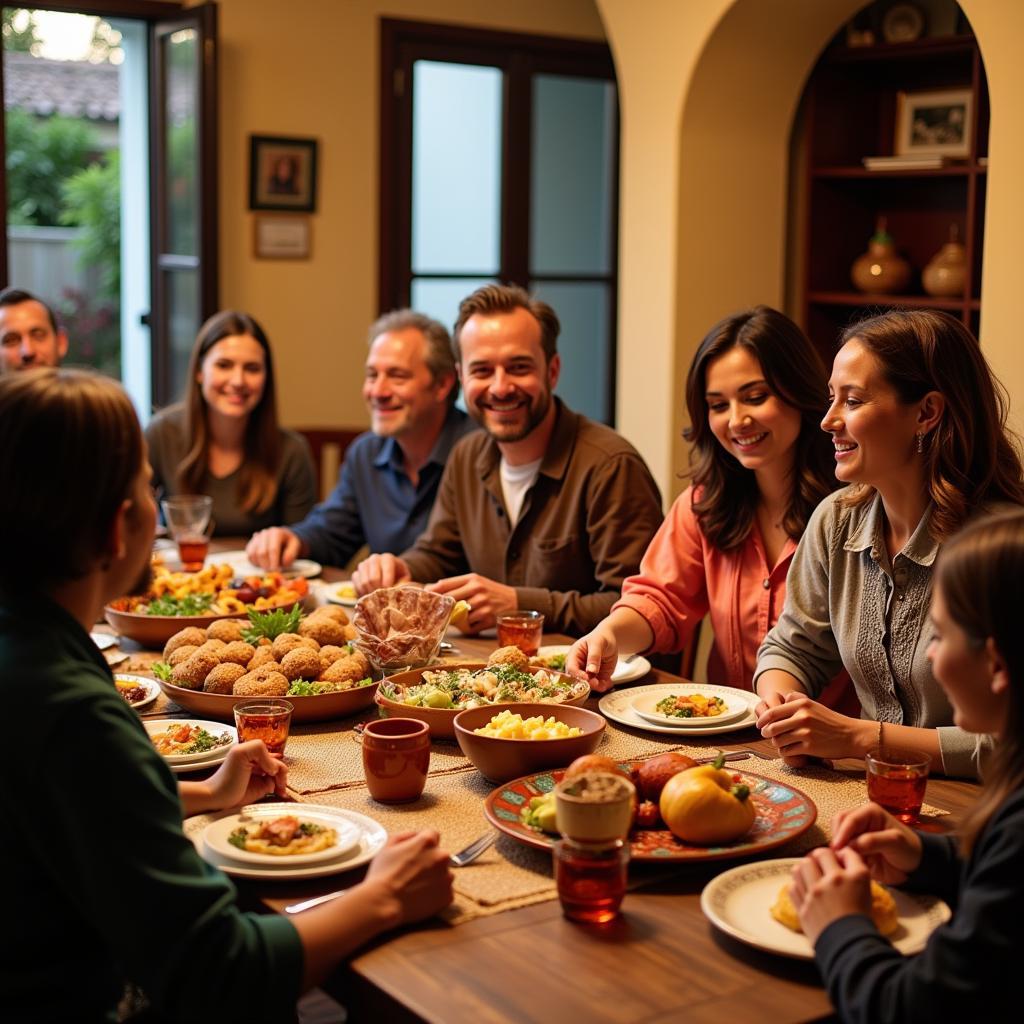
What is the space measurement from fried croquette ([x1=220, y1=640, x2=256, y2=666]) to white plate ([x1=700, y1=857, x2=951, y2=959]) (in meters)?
0.99

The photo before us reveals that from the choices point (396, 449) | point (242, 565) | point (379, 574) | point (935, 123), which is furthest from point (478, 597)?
point (935, 123)

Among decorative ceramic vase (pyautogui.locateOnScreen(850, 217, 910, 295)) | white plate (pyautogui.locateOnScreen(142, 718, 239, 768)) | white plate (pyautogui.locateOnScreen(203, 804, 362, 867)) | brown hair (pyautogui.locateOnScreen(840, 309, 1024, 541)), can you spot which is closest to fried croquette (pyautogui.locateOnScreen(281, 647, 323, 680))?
white plate (pyautogui.locateOnScreen(142, 718, 239, 768))

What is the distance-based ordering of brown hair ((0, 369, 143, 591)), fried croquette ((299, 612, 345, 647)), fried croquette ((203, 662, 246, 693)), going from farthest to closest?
fried croquette ((299, 612, 345, 647))
fried croquette ((203, 662, 246, 693))
brown hair ((0, 369, 143, 591))

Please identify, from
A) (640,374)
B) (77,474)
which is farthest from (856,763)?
(640,374)

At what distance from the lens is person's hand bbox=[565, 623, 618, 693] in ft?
7.68

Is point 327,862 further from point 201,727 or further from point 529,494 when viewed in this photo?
point 529,494

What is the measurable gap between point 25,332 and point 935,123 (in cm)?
318

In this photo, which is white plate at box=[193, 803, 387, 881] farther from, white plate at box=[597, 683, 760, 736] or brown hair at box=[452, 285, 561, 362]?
brown hair at box=[452, 285, 561, 362]

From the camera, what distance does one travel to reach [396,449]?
393 cm

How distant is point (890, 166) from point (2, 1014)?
433cm

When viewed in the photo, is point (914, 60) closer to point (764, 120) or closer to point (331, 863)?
point (764, 120)

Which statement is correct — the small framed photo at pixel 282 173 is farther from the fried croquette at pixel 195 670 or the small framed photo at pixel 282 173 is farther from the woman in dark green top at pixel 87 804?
the woman in dark green top at pixel 87 804

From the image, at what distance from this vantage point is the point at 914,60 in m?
5.04

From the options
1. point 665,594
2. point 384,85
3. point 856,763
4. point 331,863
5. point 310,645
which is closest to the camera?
point 331,863
